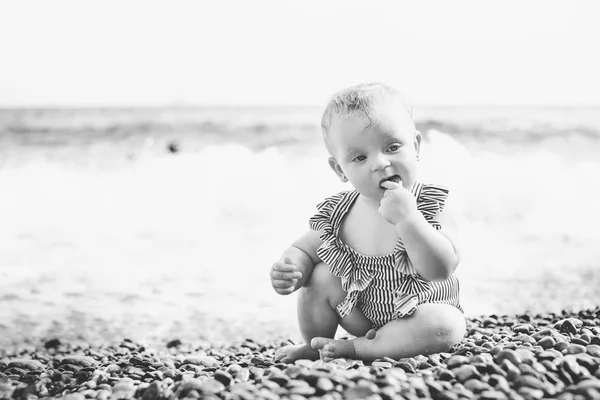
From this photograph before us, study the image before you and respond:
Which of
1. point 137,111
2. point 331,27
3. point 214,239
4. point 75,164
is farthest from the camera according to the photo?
point 137,111

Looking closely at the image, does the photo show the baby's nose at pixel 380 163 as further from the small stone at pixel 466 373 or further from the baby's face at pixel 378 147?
the small stone at pixel 466 373

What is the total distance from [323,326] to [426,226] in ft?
2.42

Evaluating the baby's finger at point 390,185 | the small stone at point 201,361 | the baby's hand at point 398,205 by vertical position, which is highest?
the baby's finger at point 390,185

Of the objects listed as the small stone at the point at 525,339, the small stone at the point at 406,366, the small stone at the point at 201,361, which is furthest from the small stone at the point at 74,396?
the small stone at the point at 525,339

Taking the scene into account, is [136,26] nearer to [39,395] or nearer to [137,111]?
[137,111]

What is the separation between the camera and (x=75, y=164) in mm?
11477

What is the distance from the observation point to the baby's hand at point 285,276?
2.69m

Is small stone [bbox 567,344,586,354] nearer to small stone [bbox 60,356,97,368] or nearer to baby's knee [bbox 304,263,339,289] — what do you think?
baby's knee [bbox 304,263,339,289]

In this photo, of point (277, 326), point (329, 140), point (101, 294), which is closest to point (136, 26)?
point (101, 294)

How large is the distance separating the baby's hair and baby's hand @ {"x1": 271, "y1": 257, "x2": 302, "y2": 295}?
542mm

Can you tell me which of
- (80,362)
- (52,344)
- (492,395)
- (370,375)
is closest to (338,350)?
(370,375)

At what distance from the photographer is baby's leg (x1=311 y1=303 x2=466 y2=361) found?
8.37 feet

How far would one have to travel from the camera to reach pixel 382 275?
266cm

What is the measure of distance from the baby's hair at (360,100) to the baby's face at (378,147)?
0.07 ft
